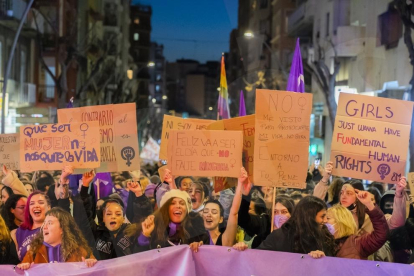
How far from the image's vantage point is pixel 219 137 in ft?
19.1

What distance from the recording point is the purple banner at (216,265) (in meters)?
4.88

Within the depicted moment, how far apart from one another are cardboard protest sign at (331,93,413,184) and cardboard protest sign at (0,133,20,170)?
319cm

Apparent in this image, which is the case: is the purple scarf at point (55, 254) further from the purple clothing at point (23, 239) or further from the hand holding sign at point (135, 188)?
the hand holding sign at point (135, 188)

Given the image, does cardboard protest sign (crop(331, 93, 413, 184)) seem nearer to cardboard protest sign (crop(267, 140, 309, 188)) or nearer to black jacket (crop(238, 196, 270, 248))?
cardboard protest sign (crop(267, 140, 309, 188))

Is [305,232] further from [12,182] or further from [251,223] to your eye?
[12,182]

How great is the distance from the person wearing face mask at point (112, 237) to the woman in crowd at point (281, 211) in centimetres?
132

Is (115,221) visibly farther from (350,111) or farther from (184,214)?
(350,111)

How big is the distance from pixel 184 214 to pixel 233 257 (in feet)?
1.62

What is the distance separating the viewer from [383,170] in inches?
227

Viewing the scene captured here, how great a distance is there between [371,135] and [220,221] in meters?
1.39

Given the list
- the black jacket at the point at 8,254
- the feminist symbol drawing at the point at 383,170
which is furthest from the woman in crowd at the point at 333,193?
the black jacket at the point at 8,254

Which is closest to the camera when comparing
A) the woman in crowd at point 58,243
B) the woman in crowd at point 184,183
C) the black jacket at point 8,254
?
the woman in crowd at point 58,243

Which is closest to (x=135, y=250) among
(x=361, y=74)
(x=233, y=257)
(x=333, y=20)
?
(x=233, y=257)

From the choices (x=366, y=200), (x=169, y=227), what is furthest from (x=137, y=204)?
(x=366, y=200)
